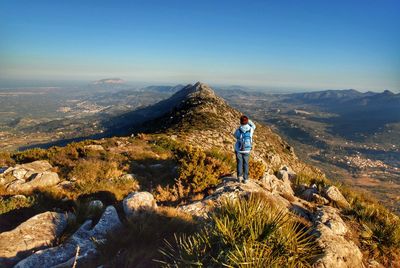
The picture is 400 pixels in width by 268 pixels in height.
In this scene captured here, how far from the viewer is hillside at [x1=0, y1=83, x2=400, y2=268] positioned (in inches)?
191

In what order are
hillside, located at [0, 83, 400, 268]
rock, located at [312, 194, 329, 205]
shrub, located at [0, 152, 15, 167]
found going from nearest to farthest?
hillside, located at [0, 83, 400, 268] < rock, located at [312, 194, 329, 205] < shrub, located at [0, 152, 15, 167]

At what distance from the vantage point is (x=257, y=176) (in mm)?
12008

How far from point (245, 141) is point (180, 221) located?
210 inches

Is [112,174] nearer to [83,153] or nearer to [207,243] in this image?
[83,153]

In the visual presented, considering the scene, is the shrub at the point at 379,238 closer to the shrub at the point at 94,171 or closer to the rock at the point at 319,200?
the rock at the point at 319,200

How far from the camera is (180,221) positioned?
643cm

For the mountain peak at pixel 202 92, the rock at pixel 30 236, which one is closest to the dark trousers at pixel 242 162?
the rock at pixel 30 236

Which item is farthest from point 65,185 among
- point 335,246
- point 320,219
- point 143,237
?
point 335,246

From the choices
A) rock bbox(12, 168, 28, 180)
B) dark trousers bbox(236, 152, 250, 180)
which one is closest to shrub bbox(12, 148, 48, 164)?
rock bbox(12, 168, 28, 180)

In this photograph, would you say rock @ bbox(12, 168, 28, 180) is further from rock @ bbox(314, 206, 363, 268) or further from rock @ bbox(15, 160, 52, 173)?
rock @ bbox(314, 206, 363, 268)

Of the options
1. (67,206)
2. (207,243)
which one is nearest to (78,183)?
(67,206)

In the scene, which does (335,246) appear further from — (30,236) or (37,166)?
(37,166)

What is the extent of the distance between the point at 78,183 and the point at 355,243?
9.42 m

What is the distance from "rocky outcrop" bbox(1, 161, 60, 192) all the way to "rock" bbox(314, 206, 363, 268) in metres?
9.68
